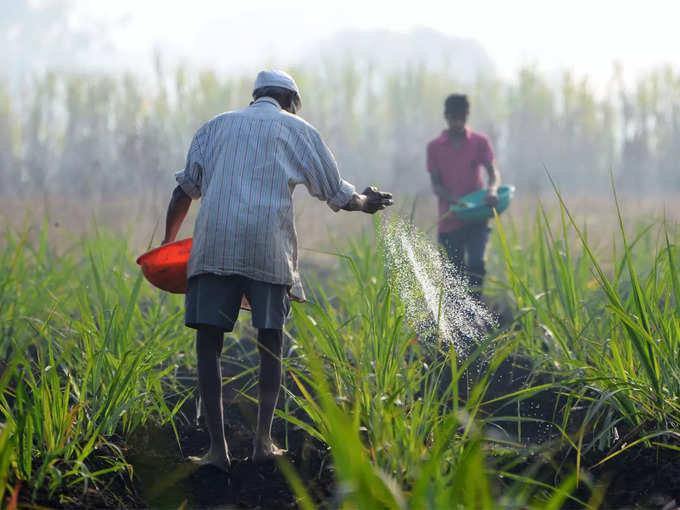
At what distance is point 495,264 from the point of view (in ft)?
22.1

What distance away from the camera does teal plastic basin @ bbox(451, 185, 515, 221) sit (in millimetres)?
4883

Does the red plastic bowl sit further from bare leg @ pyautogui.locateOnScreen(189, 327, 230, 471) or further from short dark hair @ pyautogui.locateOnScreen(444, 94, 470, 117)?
short dark hair @ pyautogui.locateOnScreen(444, 94, 470, 117)

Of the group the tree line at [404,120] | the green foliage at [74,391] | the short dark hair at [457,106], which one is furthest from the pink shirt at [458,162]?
the tree line at [404,120]

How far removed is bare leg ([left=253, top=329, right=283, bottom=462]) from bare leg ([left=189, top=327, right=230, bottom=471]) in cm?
12

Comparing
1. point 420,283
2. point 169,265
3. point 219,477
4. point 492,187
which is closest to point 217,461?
point 219,477

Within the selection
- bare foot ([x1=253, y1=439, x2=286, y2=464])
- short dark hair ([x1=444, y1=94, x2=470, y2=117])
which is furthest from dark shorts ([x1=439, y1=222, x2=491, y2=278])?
bare foot ([x1=253, y1=439, x2=286, y2=464])

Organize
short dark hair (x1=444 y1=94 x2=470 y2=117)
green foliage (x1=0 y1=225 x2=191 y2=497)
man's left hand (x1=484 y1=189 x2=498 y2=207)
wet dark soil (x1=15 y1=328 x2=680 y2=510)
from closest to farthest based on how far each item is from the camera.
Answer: green foliage (x1=0 y1=225 x2=191 y2=497) < wet dark soil (x1=15 y1=328 x2=680 y2=510) < man's left hand (x1=484 y1=189 x2=498 y2=207) < short dark hair (x1=444 y1=94 x2=470 y2=117)

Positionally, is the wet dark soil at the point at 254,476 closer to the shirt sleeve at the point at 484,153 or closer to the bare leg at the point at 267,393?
the bare leg at the point at 267,393

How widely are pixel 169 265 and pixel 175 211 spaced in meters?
0.22

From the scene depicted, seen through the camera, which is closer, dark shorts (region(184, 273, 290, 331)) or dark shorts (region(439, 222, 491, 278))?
dark shorts (region(184, 273, 290, 331))

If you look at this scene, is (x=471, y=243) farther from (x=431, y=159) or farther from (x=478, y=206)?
(x=431, y=159)

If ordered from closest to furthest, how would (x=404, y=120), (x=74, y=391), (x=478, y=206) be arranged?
(x=74, y=391), (x=478, y=206), (x=404, y=120)

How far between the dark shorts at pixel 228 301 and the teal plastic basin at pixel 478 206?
2.36 meters

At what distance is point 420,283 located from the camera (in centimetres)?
306
